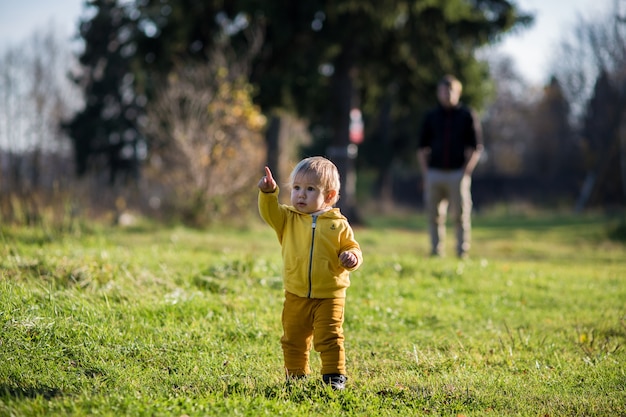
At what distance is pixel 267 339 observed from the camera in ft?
14.5

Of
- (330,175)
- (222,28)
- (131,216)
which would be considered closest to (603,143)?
(222,28)

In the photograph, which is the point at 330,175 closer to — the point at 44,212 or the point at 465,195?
the point at 465,195

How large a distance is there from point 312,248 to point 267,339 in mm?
1184

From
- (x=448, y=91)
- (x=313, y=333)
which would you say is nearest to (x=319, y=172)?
(x=313, y=333)

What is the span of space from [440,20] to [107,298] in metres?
12.4

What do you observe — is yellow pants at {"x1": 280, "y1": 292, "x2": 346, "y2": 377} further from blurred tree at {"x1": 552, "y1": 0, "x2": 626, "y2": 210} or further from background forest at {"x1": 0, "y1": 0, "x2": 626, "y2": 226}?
→ blurred tree at {"x1": 552, "y1": 0, "x2": 626, "y2": 210}

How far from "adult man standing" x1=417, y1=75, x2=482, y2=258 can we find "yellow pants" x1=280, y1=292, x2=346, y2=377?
17.4ft

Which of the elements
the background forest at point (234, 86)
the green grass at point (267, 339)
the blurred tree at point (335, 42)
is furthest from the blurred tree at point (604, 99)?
the green grass at point (267, 339)

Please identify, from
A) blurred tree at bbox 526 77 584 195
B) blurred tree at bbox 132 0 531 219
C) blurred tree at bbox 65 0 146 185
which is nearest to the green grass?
blurred tree at bbox 132 0 531 219

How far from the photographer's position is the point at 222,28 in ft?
49.3

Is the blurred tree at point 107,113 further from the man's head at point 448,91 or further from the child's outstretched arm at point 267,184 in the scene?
the child's outstretched arm at point 267,184

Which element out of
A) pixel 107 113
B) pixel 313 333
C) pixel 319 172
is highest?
pixel 107 113

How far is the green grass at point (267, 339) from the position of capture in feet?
10.4

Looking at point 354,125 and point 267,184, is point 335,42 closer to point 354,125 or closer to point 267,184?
point 354,125
